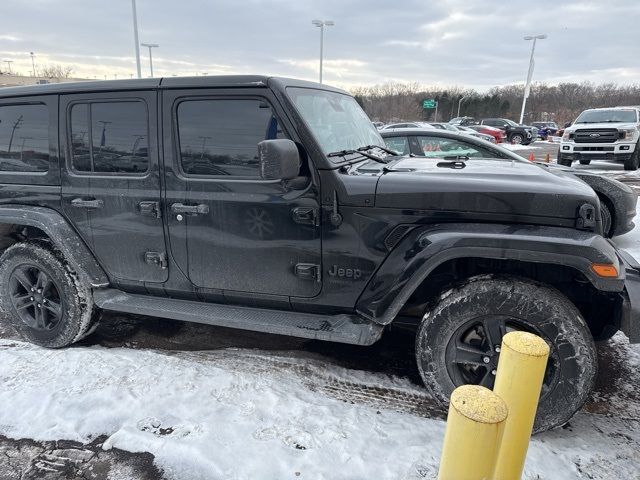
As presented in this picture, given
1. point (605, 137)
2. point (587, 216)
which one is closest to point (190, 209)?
point (587, 216)

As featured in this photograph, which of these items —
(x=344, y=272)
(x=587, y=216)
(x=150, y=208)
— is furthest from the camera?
(x=150, y=208)

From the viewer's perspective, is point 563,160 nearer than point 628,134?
No

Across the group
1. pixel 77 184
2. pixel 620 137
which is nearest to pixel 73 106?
pixel 77 184

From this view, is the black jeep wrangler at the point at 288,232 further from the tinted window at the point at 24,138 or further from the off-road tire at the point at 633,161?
the off-road tire at the point at 633,161

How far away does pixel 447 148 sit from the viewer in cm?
594

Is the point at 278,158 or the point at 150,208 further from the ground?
the point at 278,158

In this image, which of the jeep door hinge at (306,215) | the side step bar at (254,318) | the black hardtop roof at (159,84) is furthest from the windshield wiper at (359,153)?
the side step bar at (254,318)

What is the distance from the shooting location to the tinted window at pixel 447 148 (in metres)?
5.61

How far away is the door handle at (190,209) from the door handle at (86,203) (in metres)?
0.60

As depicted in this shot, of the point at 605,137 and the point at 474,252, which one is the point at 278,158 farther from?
the point at 605,137

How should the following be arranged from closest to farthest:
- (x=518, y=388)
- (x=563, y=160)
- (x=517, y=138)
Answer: (x=518, y=388) → (x=563, y=160) → (x=517, y=138)

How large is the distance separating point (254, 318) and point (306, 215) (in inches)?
30.9

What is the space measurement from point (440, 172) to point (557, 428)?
1636 mm

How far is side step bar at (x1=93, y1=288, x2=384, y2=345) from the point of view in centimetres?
270
